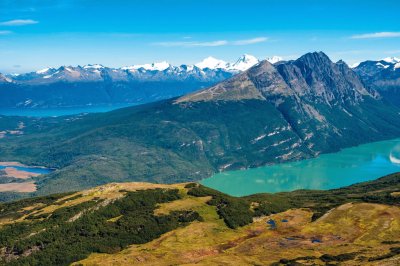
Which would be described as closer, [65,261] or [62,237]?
[65,261]

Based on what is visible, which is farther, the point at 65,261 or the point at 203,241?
the point at 203,241

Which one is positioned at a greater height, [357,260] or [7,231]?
[7,231]

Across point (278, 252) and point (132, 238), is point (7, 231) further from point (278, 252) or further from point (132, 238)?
point (278, 252)

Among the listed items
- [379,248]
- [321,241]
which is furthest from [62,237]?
[379,248]

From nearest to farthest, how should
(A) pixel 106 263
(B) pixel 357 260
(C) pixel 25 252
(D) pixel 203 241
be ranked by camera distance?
(B) pixel 357 260 → (A) pixel 106 263 → (C) pixel 25 252 → (D) pixel 203 241

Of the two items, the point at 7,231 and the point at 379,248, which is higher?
the point at 7,231

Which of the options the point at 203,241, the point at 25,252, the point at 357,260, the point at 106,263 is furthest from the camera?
the point at 203,241

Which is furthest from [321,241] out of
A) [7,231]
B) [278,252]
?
[7,231]

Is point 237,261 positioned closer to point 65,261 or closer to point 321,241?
point 321,241

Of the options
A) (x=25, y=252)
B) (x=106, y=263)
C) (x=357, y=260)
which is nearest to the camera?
(x=357, y=260)
